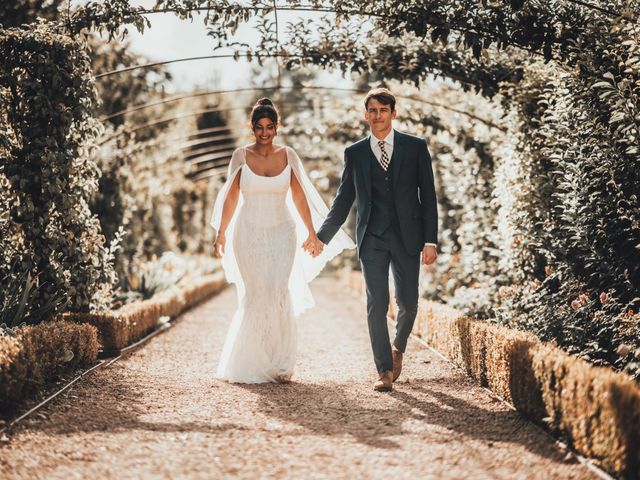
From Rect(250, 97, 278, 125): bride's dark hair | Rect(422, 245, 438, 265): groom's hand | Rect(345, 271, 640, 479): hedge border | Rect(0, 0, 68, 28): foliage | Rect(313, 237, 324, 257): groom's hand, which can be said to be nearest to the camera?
Rect(345, 271, 640, 479): hedge border

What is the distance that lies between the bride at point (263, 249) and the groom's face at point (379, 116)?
2.53 feet

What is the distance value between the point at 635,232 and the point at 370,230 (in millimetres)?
1775

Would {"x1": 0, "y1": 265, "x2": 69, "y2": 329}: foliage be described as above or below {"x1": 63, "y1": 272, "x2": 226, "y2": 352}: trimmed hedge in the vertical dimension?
above

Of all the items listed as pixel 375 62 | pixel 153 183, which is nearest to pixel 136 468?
pixel 375 62

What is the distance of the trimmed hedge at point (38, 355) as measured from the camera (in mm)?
4426

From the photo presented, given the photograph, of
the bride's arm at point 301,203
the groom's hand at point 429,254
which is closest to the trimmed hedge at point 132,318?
the bride's arm at point 301,203

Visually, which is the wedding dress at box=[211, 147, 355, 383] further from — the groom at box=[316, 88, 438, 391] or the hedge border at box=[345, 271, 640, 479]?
the hedge border at box=[345, 271, 640, 479]

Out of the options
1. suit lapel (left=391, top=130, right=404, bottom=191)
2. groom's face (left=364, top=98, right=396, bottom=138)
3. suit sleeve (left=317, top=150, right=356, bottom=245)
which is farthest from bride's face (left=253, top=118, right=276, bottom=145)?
suit lapel (left=391, top=130, right=404, bottom=191)

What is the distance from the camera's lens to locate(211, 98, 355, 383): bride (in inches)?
221

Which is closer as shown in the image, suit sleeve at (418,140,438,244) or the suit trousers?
the suit trousers

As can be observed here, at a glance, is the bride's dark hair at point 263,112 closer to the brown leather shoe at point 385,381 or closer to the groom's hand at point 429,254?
the groom's hand at point 429,254

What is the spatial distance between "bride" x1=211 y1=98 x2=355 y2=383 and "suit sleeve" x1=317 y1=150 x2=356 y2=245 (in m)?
0.11

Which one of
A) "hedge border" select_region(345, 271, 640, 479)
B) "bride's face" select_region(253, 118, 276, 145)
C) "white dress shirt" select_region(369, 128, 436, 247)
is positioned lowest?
"hedge border" select_region(345, 271, 640, 479)

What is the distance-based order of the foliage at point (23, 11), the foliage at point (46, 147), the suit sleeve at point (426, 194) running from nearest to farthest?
the suit sleeve at point (426, 194) → the foliage at point (46, 147) → the foliage at point (23, 11)
